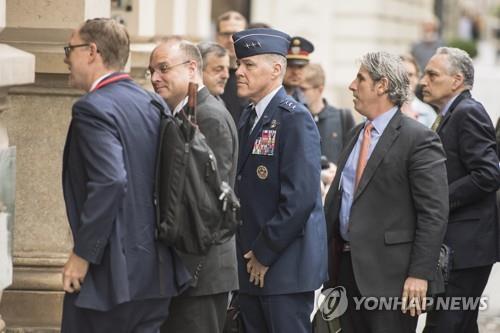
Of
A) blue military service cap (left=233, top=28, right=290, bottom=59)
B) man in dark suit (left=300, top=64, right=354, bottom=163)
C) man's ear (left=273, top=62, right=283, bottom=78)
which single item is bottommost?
man in dark suit (left=300, top=64, right=354, bottom=163)

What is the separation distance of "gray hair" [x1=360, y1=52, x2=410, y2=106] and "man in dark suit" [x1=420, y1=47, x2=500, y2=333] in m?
0.84

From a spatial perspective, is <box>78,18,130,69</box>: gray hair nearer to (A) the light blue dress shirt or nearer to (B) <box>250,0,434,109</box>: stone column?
(A) the light blue dress shirt

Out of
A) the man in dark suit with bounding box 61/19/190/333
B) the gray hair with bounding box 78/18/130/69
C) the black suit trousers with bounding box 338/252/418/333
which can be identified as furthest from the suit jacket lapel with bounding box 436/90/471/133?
the gray hair with bounding box 78/18/130/69

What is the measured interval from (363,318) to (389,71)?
4.26ft

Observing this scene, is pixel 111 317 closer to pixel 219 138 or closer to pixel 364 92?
pixel 219 138

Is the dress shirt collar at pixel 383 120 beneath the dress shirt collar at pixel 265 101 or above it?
beneath

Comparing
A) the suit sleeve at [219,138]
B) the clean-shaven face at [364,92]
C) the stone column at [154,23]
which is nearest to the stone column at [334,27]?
the stone column at [154,23]

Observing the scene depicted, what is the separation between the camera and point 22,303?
25.8ft

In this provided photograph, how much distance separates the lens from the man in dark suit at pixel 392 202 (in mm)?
6531

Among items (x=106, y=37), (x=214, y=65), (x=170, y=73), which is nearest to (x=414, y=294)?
(x=170, y=73)

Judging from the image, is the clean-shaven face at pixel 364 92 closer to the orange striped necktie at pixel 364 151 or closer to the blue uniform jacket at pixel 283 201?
the orange striped necktie at pixel 364 151

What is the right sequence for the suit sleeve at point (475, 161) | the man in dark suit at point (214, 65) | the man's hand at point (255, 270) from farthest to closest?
the man in dark suit at point (214, 65) → the suit sleeve at point (475, 161) → the man's hand at point (255, 270)

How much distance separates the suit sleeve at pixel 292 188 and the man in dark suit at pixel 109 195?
0.84m

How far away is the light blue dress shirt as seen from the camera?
22.2 ft
